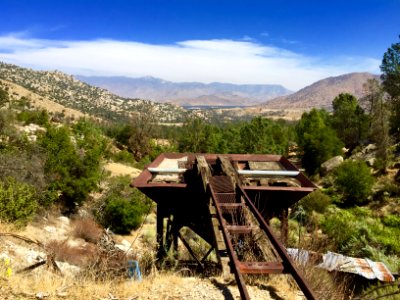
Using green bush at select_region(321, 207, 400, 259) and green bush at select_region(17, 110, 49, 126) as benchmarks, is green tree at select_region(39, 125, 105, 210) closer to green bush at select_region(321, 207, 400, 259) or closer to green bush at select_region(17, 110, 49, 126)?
green bush at select_region(321, 207, 400, 259)

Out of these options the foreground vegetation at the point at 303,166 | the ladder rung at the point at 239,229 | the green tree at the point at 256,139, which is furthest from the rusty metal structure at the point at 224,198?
the green tree at the point at 256,139

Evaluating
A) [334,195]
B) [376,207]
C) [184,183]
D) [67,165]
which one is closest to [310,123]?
[334,195]

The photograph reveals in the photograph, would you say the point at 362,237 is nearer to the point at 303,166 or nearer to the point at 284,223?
the point at 284,223

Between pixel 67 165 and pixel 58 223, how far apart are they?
17.6 ft

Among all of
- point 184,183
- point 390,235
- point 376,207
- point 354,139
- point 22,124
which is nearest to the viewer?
point 184,183

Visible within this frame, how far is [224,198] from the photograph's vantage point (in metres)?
6.36

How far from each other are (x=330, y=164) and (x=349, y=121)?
1497cm

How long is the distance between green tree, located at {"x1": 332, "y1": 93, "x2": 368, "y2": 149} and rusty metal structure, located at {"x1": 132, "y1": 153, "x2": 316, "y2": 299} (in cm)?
4695

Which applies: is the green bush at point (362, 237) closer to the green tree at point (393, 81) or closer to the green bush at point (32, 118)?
the green tree at point (393, 81)

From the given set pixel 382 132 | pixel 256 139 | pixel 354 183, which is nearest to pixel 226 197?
pixel 354 183

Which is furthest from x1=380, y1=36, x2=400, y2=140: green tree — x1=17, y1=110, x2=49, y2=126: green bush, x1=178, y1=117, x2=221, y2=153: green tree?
x1=17, y1=110, x2=49, y2=126: green bush

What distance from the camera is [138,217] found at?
25.1m

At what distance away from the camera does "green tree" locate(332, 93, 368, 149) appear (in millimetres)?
51781

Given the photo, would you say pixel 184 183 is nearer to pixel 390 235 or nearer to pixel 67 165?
pixel 390 235
